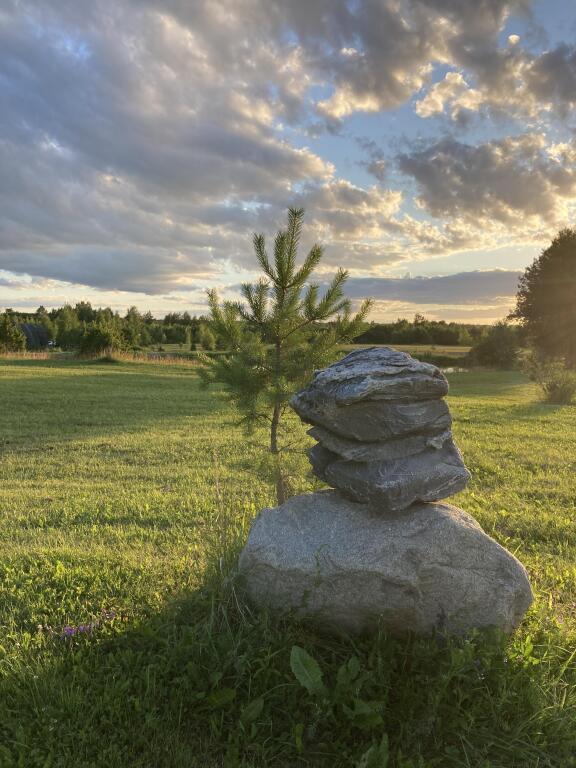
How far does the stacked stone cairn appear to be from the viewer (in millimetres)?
3490

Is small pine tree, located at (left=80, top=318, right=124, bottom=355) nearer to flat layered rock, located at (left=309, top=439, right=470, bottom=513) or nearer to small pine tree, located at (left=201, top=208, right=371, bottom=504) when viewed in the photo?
small pine tree, located at (left=201, top=208, right=371, bottom=504)

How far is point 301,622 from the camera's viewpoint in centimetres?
358

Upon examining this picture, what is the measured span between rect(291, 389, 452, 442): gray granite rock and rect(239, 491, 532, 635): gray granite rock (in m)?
0.66

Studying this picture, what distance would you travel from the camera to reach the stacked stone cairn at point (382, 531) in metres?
3.49

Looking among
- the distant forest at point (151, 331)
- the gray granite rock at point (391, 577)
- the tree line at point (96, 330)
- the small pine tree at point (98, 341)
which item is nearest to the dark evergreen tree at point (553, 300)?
the distant forest at point (151, 331)

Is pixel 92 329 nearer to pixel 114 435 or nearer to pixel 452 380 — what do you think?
pixel 452 380

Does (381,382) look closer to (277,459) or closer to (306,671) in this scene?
(277,459)

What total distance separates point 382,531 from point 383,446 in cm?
62

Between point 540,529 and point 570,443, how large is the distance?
665 centimetres

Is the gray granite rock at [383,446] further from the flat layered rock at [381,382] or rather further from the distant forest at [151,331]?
the distant forest at [151,331]

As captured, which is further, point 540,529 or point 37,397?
point 37,397

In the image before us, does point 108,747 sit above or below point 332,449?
below

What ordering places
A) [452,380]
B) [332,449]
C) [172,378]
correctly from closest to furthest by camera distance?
[332,449] < [172,378] < [452,380]

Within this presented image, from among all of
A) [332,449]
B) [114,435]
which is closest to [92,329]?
[114,435]
